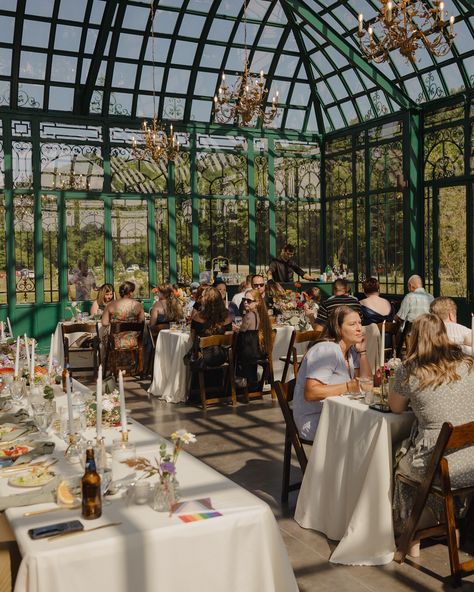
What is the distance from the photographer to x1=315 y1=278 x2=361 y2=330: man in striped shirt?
870cm

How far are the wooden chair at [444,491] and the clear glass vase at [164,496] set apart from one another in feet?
5.06

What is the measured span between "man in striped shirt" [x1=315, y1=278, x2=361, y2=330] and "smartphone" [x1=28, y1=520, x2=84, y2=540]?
6141mm

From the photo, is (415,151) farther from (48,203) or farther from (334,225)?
(48,203)

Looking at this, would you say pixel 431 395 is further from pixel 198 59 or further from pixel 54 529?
pixel 198 59

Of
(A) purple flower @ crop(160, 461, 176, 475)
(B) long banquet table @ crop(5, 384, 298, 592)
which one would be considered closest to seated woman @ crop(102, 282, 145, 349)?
(B) long banquet table @ crop(5, 384, 298, 592)

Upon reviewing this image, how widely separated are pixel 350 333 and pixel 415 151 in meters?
8.66

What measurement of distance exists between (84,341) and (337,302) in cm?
426

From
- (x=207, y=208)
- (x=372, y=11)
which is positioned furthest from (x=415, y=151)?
(x=207, y=208)

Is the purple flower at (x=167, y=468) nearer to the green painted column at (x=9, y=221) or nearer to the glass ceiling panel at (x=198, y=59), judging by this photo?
the glass ceiling panel at (x=198, y=59)

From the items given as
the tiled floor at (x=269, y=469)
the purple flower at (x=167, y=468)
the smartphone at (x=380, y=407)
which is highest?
the purple flower at (x=167, y=468)

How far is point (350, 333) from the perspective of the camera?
482 cm

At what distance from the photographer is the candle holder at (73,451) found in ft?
11.3

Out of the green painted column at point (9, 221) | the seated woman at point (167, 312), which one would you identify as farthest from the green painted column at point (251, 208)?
the seated woman at point (167, 312)

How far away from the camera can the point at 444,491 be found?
3824 mm
